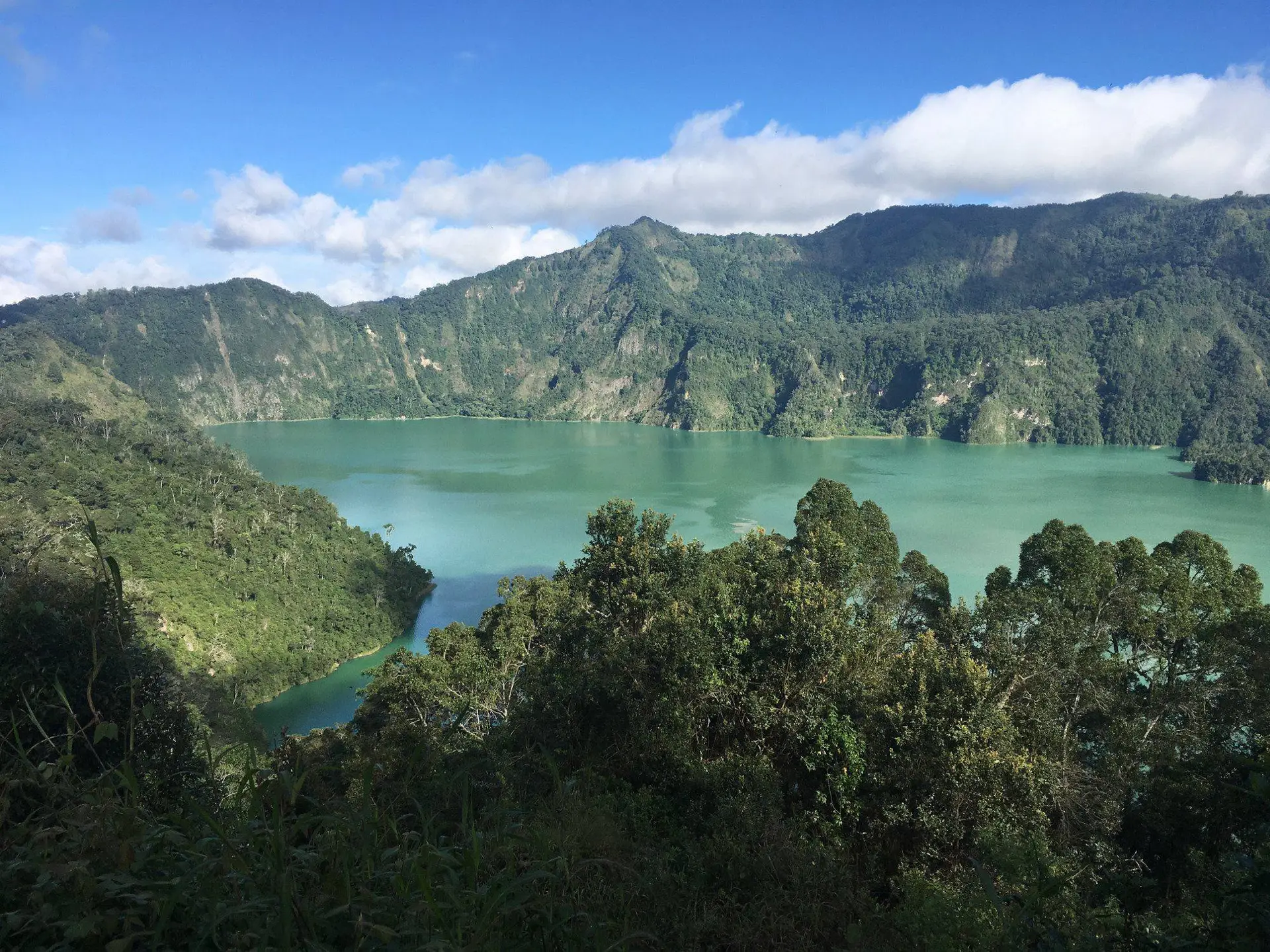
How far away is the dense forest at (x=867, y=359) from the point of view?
12644 cm

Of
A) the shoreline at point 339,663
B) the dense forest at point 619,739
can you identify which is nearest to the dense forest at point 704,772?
the dense forest at point 619,739

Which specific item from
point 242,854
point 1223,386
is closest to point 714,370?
point 1223,386

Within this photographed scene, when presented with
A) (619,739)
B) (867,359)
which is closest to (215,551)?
(619,739)

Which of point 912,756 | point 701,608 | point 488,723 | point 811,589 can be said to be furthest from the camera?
point 488,723

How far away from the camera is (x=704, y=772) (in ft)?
26.9

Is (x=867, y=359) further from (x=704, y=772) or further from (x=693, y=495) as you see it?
(x=704, y=772)

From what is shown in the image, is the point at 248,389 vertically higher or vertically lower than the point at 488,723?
higher

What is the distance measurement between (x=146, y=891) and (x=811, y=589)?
9.90 metres

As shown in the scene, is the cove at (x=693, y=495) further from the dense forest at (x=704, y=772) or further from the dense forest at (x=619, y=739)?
the dense forest at (x=704, y=772)

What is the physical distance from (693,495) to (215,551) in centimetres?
3771

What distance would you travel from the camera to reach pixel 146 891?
4.60 feet

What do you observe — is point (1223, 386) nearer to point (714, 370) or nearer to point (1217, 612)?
point (714, 370)

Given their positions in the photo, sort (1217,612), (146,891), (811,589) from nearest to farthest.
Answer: (146,891) < (811,589) < (1217,612)

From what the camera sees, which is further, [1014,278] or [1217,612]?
[1014,278]
